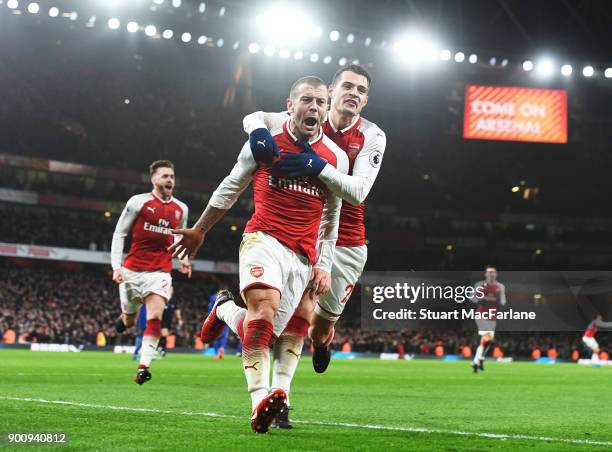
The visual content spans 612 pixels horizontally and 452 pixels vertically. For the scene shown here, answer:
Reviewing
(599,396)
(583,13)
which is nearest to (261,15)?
(583,13)

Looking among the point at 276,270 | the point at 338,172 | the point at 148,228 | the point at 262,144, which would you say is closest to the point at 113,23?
the point at 148,228

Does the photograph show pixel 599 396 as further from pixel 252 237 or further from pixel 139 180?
pixel 139 180

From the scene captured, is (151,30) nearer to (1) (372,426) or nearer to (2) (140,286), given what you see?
(2) (140,286)

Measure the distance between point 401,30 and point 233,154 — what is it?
20.5 metres

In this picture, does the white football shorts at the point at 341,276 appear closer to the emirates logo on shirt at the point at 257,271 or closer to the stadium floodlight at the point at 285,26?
the emirates logo on shirt at the point at 257,271

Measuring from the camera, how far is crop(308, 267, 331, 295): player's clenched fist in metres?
6.55

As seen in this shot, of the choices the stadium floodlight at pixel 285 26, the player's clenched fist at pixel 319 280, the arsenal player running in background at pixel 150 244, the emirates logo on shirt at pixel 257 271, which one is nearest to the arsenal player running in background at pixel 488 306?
the arsenal player running in background at pixel 150 244

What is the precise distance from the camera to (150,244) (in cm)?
1155

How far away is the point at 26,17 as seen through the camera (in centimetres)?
3922

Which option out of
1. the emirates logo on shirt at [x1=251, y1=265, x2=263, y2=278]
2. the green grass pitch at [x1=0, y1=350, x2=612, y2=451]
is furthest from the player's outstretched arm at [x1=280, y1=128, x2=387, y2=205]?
the green grass pitch at [x1=0, y1=350, x2=612, y2=451]

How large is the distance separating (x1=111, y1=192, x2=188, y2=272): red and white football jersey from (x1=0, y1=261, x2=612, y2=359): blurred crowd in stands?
22747 millimetres

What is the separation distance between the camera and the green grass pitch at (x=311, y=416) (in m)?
5.35

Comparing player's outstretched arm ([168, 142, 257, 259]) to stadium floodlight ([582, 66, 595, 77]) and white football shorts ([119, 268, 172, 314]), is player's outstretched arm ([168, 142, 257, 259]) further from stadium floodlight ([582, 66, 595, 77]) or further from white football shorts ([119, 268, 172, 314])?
stadium floodlight ([582, 66, 595, 77])

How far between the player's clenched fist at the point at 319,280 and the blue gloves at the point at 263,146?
1.08 metres
